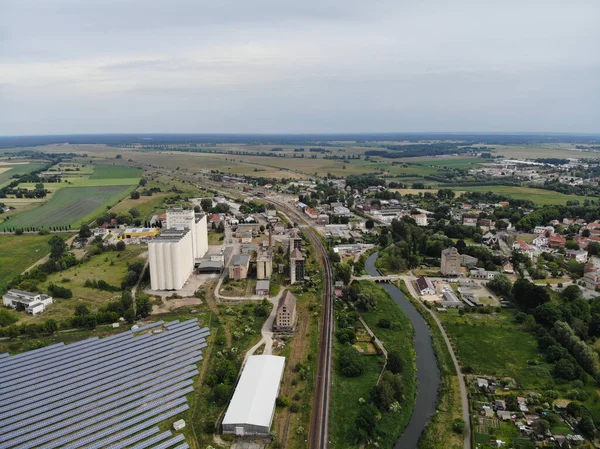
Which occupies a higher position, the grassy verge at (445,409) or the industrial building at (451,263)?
the industrial building at (451,263)

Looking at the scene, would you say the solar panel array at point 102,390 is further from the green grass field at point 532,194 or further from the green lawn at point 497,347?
the green grass field at point 532,194

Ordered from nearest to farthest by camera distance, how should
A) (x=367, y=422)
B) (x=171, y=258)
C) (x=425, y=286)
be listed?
(x=367, y=422) → (x=171, y=258) → (x=425, y=286)

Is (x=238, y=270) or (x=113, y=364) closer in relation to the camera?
(x=113, y=364)

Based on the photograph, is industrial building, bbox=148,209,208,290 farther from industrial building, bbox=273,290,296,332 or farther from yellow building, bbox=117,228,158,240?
yellow building, bbox=117,228,158,240

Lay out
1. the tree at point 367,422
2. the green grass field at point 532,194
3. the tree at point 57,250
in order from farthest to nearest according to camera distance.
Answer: the green grass field at point 532,194 < the tree at point 57,250 < the tree at point 367,422

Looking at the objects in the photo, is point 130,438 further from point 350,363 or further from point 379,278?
point 379,278

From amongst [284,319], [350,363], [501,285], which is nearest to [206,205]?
[284,319]

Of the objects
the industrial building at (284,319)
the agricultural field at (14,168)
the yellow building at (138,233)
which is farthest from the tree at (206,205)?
the agricultural field at (14,168)

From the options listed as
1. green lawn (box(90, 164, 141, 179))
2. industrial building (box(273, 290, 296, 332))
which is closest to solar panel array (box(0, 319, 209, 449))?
industrial building (box(273, 290, 296, 332))
